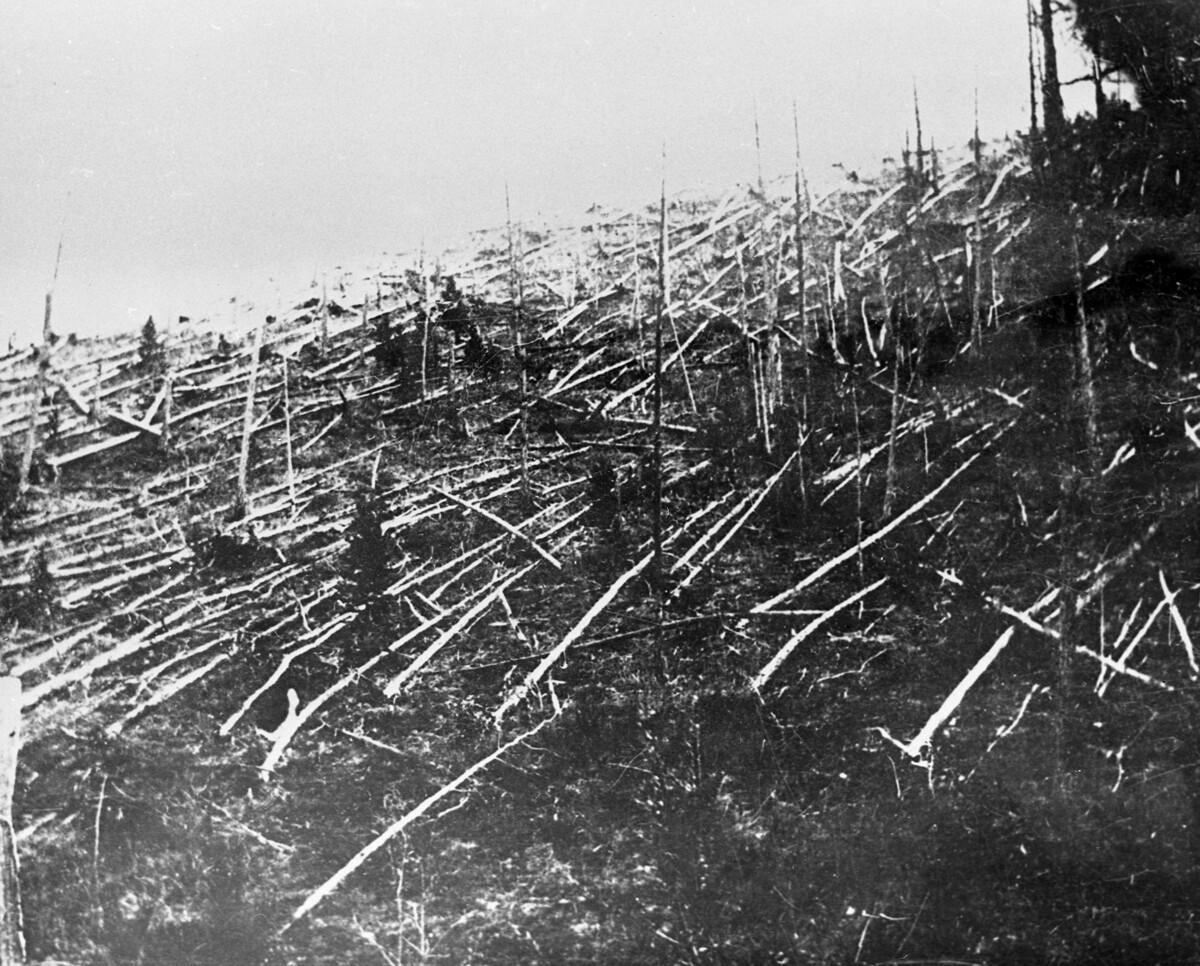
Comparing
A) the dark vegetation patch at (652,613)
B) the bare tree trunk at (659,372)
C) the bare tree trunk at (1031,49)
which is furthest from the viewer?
the bare tree trunk at (1031,49)

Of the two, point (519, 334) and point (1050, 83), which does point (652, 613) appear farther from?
point (1050, 83)

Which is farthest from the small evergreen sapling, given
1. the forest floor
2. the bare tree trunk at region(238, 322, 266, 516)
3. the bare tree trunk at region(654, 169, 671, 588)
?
the bare tree trunk at region(654, 169, 671, 588)

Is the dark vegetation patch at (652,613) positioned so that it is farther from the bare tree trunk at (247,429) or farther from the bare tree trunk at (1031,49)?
the bare tree trunk at (1031,49)

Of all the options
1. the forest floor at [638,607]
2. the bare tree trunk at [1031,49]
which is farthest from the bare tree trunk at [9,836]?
the bare tree trunk at [1031,49]

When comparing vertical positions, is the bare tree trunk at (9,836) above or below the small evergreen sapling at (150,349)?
below

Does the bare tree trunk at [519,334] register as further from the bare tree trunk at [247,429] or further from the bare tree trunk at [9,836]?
the bare tree trunk at [9,836]

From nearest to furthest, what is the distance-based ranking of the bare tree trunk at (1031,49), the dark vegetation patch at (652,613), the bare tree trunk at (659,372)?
1. the dark vegetation patch at (652,613)
2. the bare tree trunk at (659,372)
3. the bare tree trunk at (1031,49)

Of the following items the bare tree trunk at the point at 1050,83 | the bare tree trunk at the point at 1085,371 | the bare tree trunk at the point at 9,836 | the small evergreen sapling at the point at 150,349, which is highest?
the bare tree trunk at the point at 1050,83

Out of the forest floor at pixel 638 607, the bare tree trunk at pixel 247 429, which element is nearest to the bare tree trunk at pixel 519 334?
the forest floor at pixel 638 607

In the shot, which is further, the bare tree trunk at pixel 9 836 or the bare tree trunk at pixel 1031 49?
the bare tree trunk at pixel 1031 49
